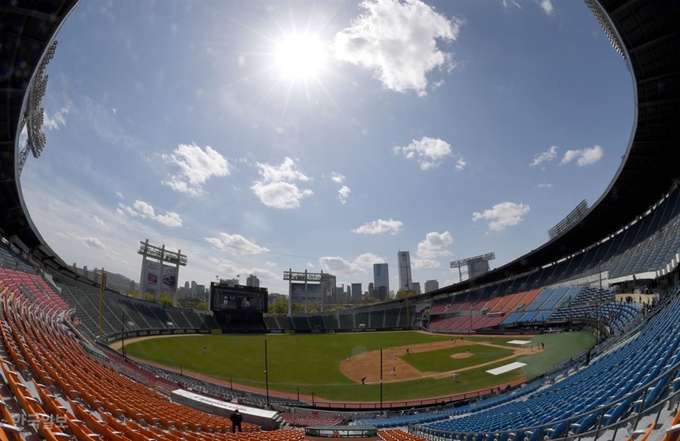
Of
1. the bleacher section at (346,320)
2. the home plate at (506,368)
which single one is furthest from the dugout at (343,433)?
the bleacher section at (346,320)

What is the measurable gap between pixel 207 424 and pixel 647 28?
127 feet

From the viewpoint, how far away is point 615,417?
7.27 m

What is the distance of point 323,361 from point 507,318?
33059 mm

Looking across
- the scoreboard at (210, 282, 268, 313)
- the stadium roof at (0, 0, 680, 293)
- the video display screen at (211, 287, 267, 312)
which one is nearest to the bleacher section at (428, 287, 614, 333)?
the stadium roof at (0, 0, 680, 293)

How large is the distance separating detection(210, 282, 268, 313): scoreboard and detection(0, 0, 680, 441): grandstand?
176 inches

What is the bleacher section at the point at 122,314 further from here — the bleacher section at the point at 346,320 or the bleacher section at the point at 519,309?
the bleacher section at the point at 519,309

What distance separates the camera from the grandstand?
785 cm

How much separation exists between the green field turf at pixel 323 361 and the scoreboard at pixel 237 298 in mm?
12785

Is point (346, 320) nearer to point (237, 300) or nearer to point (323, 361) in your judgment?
point (237, 300)

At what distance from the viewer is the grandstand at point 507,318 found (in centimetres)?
785

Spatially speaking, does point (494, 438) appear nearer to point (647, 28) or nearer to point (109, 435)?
point (109, 435)

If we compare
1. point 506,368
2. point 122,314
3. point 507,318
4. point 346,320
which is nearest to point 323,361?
point 506,368

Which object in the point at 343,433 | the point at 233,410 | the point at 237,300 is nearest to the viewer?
the point at 343,433

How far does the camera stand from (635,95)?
104 feet
